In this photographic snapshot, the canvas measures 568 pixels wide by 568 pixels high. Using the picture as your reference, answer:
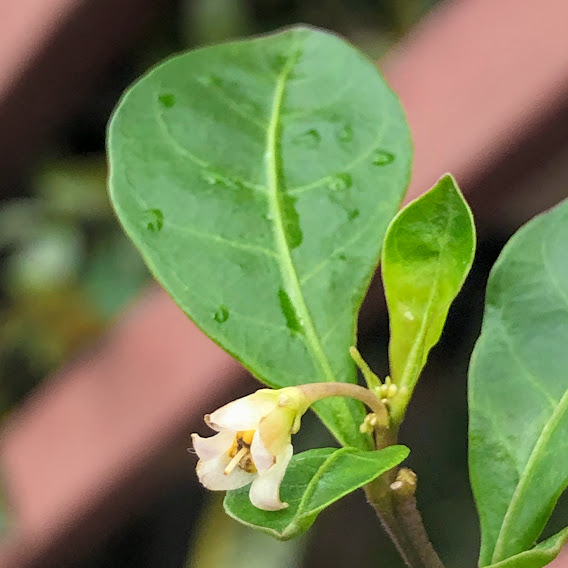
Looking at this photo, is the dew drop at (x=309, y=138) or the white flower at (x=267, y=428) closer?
the white flower at (x=267, y=428)

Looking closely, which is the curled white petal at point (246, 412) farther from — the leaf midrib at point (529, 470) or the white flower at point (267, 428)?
the leaf midrib at point (529, 470)

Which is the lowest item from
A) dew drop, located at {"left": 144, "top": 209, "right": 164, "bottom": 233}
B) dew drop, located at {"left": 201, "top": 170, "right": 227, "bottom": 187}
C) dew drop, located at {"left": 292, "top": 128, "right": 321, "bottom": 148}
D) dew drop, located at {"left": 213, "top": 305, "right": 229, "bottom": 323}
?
dew drop, located at {"left": 213, "top": 305, "right": 229, "bottom": 323}

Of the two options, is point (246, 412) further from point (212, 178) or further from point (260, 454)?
point (212, 178)

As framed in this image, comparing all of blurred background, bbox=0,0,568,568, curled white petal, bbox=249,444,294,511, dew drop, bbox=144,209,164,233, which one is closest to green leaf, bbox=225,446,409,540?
curled white petal, bbox=249,444,294,511

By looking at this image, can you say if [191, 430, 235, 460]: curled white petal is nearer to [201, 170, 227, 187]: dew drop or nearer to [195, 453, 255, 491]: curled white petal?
[195, 453, 255, 491]: curled white petal

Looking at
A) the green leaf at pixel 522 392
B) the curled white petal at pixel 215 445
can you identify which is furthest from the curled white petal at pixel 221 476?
the green leaf at pixel 522 392

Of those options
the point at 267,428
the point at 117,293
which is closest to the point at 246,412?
the point at 267,428
